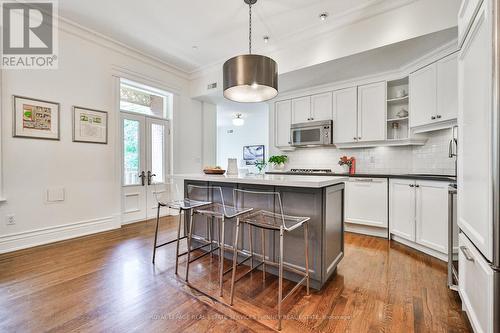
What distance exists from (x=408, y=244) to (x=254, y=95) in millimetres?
2909

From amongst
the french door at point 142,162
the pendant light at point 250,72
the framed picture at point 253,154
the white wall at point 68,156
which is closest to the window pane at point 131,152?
the french door at point 142,162

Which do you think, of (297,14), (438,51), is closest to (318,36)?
(297,14)

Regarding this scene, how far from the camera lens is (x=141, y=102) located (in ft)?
15.1

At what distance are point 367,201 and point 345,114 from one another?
157 centimetres

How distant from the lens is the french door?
4.28m

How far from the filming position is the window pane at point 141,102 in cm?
433

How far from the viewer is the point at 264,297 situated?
1.93m

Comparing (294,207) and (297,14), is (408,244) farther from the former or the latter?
(297,14)

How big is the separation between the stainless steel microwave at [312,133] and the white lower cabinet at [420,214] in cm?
135

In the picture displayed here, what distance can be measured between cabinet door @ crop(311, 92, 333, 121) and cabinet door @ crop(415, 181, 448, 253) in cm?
194

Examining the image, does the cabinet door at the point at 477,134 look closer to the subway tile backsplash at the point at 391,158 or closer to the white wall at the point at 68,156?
the subway tile backsplash at the point at 391,158

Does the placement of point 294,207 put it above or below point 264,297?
above

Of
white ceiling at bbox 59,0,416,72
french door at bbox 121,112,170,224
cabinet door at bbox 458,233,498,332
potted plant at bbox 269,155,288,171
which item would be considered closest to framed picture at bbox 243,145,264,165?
potted plant at bbox 269,155,288,171

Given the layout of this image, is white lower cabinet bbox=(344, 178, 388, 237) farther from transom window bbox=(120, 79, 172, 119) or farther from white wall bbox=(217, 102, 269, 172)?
white wall bbox=(217, 102, 269, 172)
